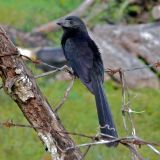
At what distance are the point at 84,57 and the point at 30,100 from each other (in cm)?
87

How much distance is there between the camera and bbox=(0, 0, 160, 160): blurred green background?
6145 millimetres

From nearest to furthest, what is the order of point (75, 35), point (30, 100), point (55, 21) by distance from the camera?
point (30, 100), point (75, 35), point (55, 21)

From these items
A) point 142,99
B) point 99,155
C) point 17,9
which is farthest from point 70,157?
point 17,9

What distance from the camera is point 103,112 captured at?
10.4ft

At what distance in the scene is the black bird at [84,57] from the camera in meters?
3.63

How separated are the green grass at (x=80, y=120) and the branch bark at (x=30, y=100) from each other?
2.50m

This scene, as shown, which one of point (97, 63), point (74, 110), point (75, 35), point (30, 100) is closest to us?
point (30, 100)

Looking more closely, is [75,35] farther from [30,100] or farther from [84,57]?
[30,100]

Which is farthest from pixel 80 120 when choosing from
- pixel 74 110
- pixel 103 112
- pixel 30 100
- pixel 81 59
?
pixel 30 100

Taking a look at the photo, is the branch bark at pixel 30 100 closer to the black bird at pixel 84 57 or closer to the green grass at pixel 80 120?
the black bird at pixel 84 57

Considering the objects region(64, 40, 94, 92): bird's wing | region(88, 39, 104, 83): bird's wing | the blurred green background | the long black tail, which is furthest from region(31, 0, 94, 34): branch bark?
the long black tail

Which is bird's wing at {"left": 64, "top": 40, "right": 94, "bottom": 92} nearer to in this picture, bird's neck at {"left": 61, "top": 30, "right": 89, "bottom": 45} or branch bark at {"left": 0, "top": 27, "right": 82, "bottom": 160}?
bird's neck at {"left": 61, "top": 30, "right": 89, "bottom": 45}

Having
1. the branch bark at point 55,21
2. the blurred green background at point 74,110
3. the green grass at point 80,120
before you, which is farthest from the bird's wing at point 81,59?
the branch bark at point 55,21

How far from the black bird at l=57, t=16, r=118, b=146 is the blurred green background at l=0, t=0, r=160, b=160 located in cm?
91
